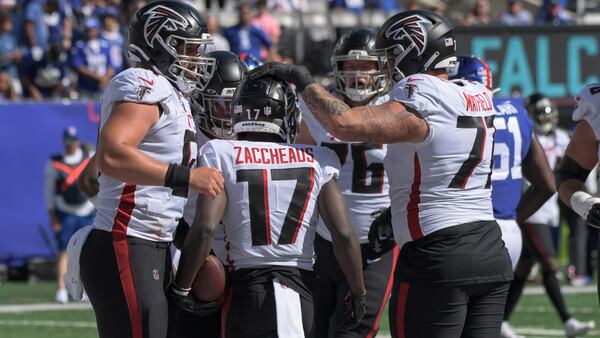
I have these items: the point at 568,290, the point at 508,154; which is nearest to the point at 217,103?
the point at 508,154

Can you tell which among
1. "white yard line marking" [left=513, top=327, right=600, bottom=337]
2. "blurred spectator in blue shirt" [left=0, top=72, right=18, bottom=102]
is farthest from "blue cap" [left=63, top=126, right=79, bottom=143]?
"white yard line marking" [left=513, top=327, right=600, bottom=337]

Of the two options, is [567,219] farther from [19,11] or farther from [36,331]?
[19,11]

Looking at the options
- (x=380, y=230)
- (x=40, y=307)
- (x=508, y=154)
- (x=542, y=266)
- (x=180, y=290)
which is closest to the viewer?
(x=180, y=290)

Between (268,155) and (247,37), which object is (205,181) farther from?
(247,37)

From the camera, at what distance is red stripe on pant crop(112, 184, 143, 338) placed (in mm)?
4672

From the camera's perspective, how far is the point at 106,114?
4691 mm

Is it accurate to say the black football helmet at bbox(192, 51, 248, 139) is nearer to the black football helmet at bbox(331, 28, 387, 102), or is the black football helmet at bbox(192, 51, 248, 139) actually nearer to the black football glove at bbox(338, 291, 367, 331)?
the black football helmet at bbox(331, 28, 387, 102)

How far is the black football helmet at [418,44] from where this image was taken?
5.00 meters

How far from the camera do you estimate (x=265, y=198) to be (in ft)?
15.0

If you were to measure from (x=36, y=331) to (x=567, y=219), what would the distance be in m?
6.86

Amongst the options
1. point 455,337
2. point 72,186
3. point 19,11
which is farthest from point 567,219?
point 455,337

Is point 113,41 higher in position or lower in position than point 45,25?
lower

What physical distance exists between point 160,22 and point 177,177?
76cm

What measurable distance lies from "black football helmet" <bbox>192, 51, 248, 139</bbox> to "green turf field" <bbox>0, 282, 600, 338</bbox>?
3791 millimetres
